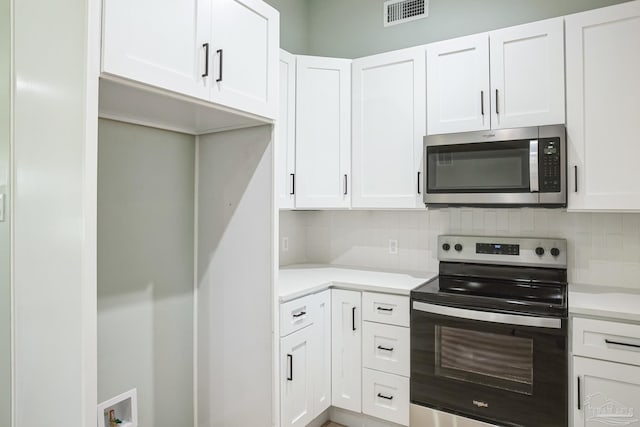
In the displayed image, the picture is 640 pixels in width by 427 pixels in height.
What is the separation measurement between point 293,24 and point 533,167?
208 cm

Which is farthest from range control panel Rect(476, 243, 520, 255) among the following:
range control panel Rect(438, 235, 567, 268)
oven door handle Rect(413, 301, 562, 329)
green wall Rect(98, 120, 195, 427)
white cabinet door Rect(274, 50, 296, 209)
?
green wall Rect(98, 120, 195, 427)

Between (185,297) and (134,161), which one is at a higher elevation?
(134,161)

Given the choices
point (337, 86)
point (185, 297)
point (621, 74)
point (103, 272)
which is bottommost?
point (185, 297)

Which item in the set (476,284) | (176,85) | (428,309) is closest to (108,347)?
(176,85)

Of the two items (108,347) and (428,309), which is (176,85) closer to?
(108,347)

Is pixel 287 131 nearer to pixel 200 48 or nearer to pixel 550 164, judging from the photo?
pixel 200 48

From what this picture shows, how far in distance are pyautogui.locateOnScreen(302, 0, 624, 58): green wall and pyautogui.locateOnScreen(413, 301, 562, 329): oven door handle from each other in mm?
1813

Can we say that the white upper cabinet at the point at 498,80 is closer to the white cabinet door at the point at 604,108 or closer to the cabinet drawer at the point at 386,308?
the white cabinet door at the point at 604,108

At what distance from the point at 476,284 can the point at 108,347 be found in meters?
1.98

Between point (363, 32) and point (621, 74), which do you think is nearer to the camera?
point (621, 74)

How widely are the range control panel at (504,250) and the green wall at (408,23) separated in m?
1.36

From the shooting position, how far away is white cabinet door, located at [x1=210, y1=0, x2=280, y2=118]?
162 cm

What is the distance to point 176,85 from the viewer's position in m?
1.45

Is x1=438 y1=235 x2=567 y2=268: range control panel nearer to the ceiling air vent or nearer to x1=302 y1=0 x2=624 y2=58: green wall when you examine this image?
x1=302 y1=0 x2=624 y2=58: green wall
